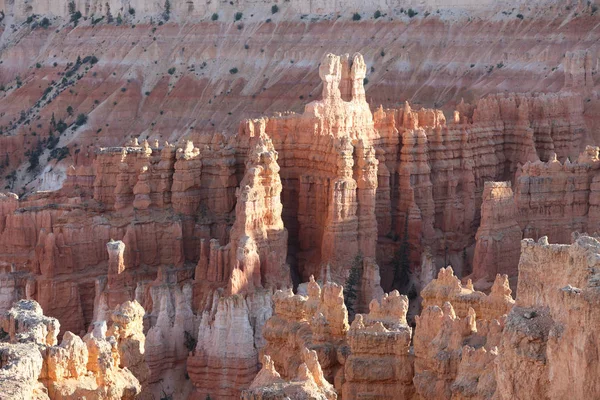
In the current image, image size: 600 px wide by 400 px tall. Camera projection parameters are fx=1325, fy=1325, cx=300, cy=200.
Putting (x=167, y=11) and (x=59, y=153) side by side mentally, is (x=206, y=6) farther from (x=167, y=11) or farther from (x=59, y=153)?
(x=59, y=153)

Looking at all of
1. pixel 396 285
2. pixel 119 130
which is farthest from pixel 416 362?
pixel 119 130

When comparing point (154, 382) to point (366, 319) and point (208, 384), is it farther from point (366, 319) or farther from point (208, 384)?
point (366, 319)

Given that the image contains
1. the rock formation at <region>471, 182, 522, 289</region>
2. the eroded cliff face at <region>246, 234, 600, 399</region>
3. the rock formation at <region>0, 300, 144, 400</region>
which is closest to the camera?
the eroded cliff face at <region>246, 234, 600, 399</region>

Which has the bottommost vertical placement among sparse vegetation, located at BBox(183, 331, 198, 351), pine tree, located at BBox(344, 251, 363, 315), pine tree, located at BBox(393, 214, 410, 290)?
sparse vegetation, located at BBox(183, 331, 198, 351)

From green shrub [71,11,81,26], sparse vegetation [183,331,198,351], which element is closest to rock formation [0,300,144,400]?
sparse vegetation [183,331,198,351]

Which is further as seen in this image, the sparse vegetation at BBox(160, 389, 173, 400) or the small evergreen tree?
the small evergreen tree

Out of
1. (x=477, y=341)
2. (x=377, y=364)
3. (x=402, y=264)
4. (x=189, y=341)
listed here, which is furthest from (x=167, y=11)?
(x=477, y=341)

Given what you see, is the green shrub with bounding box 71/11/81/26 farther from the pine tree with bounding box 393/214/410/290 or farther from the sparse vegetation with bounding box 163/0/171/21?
the pine tree with bounding box 393/214/410/290

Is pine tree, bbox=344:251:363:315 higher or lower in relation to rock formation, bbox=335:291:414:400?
higher

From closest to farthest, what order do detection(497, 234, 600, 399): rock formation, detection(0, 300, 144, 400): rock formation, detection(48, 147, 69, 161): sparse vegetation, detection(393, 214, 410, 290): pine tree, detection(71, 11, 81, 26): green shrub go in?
detection(497, 234, 600, 399): rock formation
detection(0, 300, 144, 400): rock formation
detection(393, 214, 410, 290): pine tree
detection(48, 147, 69, 161): sparse vegetation
detection(71, 11, 81, 26): green shrub

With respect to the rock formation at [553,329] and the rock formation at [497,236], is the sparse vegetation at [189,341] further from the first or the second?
the rock formation at [553,329]
